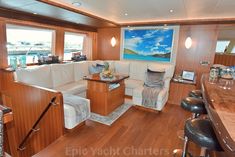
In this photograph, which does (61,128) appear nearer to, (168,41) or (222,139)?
(222,139)

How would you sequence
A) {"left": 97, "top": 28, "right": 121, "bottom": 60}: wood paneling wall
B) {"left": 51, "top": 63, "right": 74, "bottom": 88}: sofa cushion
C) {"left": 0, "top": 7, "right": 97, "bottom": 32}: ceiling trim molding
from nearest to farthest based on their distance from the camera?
1. {"left": 0, "top": 7, "right": 97, "bottom": 32}: ceiling trim molding
2. {"left": 51, "top": 63, "right": 74, "bottom": 88}: sofa cushion
3. {"left": 97, "top": 28, "right": 121, "bottom": 60}: wood paneling wall

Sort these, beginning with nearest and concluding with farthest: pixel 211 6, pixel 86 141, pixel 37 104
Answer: pixel 86 141 → pixel 37 104 → pixel 211 6

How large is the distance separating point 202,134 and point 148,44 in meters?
4.00

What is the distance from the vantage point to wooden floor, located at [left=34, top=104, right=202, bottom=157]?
87.5 inches

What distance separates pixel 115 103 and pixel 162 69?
1.77 metres

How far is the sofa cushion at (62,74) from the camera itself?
3.83 metres

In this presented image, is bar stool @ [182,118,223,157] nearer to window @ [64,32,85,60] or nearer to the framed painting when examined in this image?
the framed painting

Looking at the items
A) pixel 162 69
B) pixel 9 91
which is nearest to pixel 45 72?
pixel 9 91

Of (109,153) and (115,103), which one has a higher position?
(115,103)

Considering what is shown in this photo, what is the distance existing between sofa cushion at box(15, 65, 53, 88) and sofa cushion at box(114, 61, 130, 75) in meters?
2.25

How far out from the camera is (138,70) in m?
4.92

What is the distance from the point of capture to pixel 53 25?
429 cm

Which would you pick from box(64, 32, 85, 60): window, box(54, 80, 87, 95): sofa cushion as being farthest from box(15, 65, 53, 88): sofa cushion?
box(64, 32, 85, 60): window

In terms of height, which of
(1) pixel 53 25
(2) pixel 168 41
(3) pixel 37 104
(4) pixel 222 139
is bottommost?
(3) pixel 37 104
